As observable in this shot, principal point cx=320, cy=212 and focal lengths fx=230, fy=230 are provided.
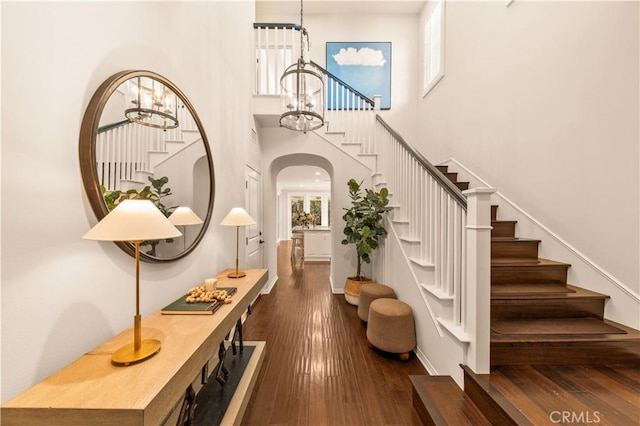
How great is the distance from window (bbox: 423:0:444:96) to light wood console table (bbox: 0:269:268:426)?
513 cm

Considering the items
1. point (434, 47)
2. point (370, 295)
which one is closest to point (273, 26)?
point (434, 47)

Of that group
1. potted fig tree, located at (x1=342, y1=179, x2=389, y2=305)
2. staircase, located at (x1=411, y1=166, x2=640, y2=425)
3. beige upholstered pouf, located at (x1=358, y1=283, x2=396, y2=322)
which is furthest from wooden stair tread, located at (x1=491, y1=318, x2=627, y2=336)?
potted fig tree, located at (x1=342, y1=179, x2=389, y2=305)

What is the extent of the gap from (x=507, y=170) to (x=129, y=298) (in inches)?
148

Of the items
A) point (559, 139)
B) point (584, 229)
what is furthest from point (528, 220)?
point (559, 139)

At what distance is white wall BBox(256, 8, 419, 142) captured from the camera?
5.02m

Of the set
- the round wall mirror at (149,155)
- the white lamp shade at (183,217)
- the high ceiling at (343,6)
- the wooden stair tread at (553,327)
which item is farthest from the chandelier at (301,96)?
the high ceiling at (343,6)

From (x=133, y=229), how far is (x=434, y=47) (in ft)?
18.4

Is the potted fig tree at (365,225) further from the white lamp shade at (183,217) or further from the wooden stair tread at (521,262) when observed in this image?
the white lamp shade at (183,217)

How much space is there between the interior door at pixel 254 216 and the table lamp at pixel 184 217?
1595 mm

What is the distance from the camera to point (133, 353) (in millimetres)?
962

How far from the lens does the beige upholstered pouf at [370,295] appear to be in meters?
2.93

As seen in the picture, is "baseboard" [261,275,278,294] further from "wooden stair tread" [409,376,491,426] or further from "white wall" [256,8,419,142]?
"white wall" [256,8,419,142]

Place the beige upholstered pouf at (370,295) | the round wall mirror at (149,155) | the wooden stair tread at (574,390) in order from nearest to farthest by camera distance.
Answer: the round wall mirror at (149,155) < the wooden stair tread at (574,390) < the beige upholstered pouf at (370,295)

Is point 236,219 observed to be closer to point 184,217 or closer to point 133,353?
point 184,217
